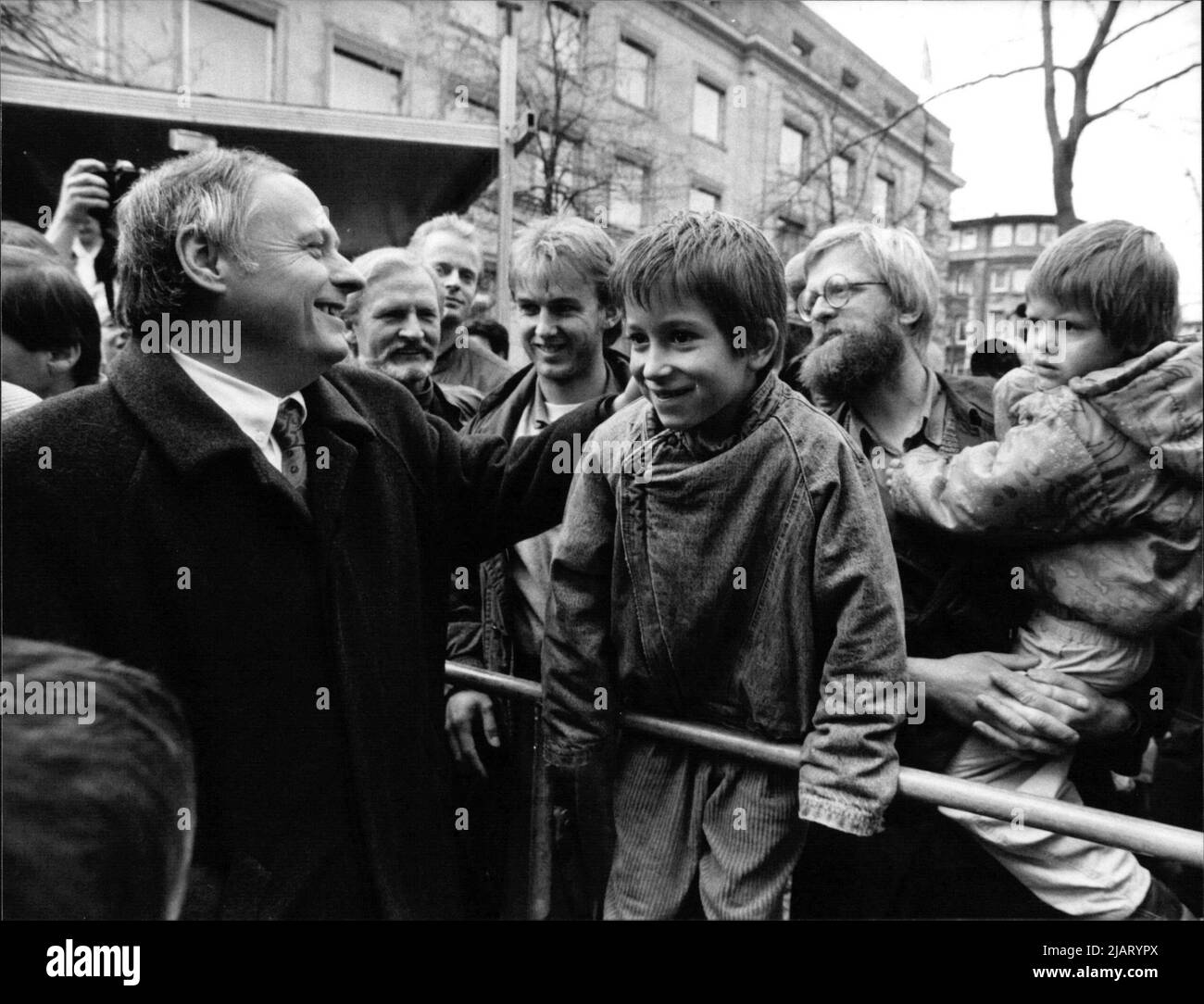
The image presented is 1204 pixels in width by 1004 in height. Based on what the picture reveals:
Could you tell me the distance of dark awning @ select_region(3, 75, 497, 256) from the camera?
3.16 metres

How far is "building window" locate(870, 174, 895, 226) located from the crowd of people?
2.80ft

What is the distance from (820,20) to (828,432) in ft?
3.71

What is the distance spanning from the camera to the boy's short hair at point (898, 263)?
1.95 metres

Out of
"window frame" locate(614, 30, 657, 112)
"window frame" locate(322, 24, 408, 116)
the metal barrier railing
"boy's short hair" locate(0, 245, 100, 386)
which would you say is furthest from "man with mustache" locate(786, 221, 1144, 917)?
"window frame" locate(322, 24, 408, 116)

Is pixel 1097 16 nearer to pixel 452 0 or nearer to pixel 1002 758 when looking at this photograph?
pixel 1002 758

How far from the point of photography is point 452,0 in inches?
137

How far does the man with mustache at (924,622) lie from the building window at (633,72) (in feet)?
3.23

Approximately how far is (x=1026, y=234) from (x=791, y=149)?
64cm

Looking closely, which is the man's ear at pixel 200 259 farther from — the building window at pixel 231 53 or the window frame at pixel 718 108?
the building window at pixel 231 53

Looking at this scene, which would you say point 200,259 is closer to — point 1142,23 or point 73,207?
point 73,207

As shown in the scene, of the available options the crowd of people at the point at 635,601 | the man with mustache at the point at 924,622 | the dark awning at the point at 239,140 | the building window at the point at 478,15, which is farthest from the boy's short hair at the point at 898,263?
the building window at the point at 478,15

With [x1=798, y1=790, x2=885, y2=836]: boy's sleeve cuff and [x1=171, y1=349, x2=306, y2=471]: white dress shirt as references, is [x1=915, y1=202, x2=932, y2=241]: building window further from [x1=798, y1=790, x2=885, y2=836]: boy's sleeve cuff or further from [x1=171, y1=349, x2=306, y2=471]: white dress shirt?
[x1=171, y1=349, x2=306, y2=471]: white dress shirt
